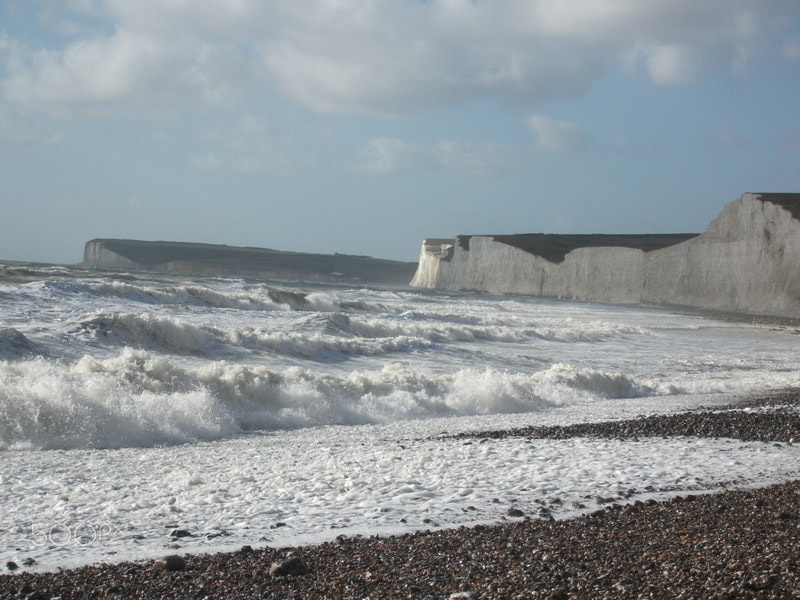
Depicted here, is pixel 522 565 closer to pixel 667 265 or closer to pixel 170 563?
pixel 170 563

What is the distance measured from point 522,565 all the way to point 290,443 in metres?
3.79

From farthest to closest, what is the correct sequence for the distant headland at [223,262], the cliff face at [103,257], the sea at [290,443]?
1. the cliff face at [103,257]
2. the distant headland at [223,262]
3. the sea at [290,443]

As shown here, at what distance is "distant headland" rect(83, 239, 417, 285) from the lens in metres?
95.7

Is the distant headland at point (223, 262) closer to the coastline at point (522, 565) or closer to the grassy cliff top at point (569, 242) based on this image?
the grassy cliff top at point (569, 242)

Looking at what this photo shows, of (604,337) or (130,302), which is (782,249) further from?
(130,302)

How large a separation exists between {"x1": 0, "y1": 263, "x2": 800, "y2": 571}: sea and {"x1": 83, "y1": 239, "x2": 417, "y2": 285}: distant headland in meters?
78.3

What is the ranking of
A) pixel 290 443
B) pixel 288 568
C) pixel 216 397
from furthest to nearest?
pixel 216 397, pixel 290 443, pixel 288 568

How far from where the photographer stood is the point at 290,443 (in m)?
6.82

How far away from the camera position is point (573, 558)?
3.42 m

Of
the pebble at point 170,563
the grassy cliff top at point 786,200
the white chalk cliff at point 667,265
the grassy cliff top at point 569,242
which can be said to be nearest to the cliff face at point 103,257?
the white chalk cliff at point 667,265

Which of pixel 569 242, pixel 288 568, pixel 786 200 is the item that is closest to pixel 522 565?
pixel 288 568

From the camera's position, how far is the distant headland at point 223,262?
314 feet

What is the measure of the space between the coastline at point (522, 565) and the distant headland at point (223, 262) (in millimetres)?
86938

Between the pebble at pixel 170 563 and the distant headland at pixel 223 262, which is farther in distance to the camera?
the distant headland at pixel 223 262
